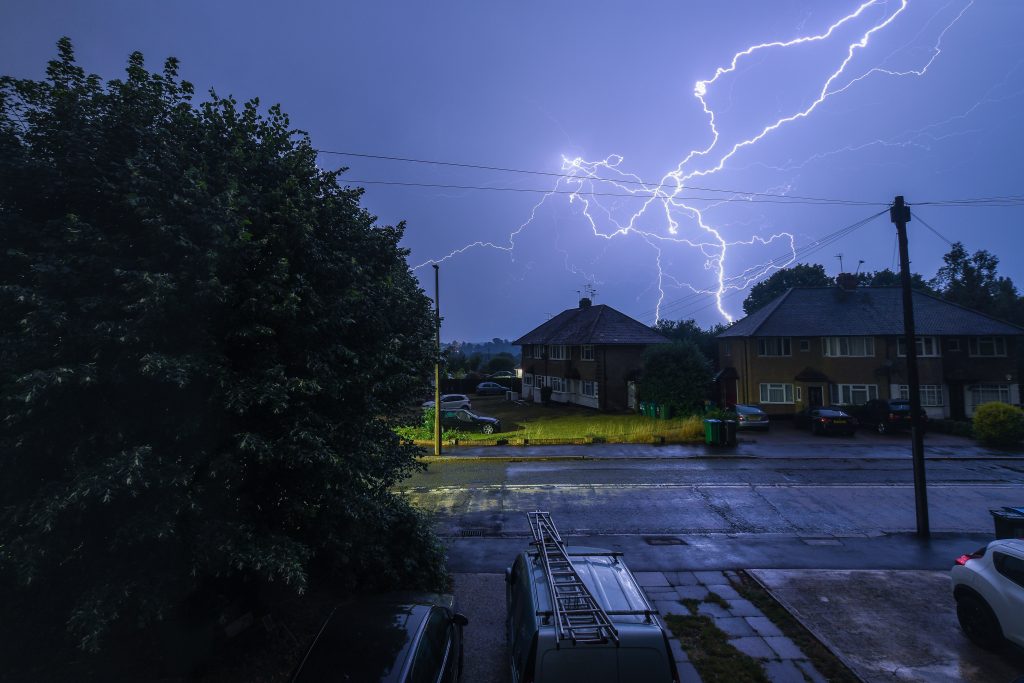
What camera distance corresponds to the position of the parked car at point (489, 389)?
173ft

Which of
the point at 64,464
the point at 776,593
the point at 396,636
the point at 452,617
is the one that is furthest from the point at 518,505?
the point at 64,464

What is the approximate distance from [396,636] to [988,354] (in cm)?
4022

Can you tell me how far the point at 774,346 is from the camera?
33.3 meters

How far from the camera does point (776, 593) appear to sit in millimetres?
8664

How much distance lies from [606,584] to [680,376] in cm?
2439

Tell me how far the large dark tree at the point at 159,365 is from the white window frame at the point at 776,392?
107 feet

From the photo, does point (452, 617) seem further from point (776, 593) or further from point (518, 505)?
point (518, 505)

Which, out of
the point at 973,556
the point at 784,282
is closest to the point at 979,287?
the point at 784,282

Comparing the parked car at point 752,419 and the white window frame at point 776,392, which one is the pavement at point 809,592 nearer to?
the parked car at point 752,419

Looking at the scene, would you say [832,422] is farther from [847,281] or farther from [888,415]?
[847,281]

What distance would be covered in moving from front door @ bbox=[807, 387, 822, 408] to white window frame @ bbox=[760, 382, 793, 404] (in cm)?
109

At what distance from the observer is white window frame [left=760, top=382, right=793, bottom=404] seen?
1299 inches

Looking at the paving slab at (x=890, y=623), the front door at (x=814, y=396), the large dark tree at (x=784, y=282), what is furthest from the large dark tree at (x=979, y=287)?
the paving slab at (x=890, y=623)

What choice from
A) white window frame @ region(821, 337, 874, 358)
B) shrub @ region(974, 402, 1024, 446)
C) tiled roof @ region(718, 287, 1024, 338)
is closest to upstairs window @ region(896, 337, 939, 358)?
tiled roof @ region(718, 287, 1024, 338)
